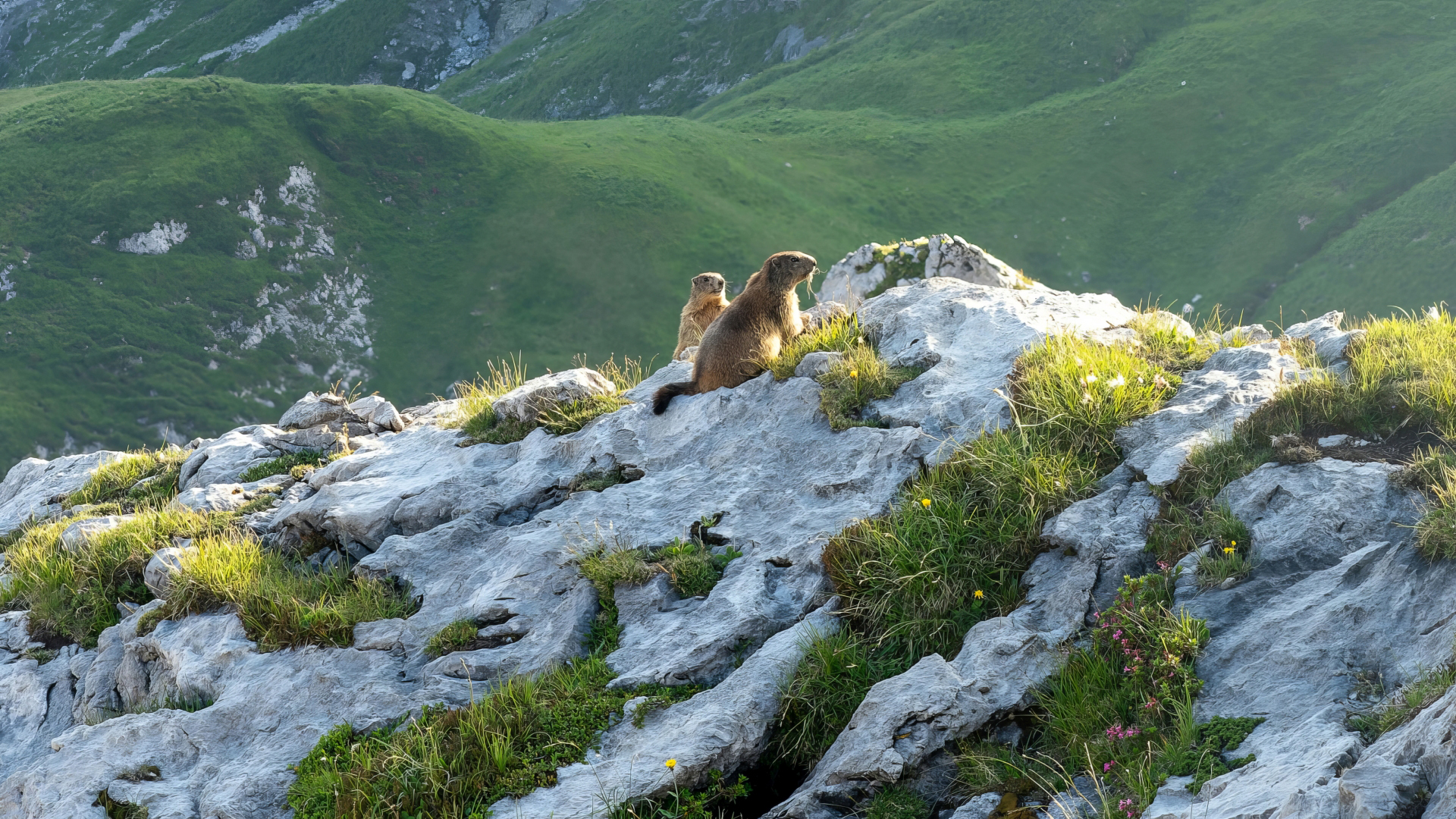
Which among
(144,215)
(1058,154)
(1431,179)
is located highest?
(144,215)

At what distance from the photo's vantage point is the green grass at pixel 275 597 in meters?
9.91

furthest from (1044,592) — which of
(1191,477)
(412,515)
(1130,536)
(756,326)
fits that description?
(412,515)

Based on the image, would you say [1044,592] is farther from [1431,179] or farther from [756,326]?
[1431,179]

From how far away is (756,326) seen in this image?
43.6 feet

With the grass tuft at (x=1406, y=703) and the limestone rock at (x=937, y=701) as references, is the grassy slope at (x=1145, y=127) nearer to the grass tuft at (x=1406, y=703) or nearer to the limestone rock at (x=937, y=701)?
the limestone rock at (x=937, y=701)

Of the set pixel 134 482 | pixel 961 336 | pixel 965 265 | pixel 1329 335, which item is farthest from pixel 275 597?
pixel 965 265

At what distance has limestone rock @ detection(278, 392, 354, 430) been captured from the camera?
664 inches

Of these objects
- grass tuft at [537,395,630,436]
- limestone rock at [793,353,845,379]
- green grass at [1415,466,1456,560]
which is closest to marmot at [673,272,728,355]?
grass tuft at [537,395,630,436]

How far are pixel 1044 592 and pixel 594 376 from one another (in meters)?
8.57

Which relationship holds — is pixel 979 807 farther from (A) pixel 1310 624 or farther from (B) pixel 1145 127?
(B) pixel 1145 127

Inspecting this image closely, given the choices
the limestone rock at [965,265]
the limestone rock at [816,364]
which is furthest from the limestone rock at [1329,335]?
the limestone rock at [965,265]

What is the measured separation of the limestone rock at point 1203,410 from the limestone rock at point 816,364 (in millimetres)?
3862

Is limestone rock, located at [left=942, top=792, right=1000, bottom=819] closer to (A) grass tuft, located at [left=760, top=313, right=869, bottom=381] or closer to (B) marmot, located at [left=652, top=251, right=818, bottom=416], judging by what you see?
(A) grass tuft, located at [left=760, top=313, right=869, bottom=381]

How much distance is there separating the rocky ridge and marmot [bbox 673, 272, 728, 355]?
12.8 ft
